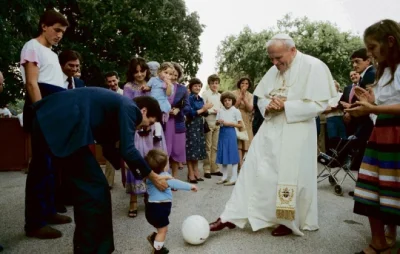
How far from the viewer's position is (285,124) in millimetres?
4078

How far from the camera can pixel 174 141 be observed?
254 inches

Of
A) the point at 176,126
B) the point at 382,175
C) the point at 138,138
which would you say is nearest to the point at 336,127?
the point at 176,126

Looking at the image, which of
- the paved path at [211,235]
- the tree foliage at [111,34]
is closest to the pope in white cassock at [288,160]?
the paved path at [211,235]

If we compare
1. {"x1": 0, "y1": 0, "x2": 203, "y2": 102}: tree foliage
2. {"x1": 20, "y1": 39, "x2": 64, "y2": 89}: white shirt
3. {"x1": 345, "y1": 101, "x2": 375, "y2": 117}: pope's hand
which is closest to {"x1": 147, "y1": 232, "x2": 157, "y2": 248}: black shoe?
{"x1": 20, "y1": 39, "x2": 64, "y2": 89}: white shirt

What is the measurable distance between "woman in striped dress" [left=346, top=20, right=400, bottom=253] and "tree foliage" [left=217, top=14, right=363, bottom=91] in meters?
33.5

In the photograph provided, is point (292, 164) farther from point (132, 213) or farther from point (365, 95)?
point (132, 213)

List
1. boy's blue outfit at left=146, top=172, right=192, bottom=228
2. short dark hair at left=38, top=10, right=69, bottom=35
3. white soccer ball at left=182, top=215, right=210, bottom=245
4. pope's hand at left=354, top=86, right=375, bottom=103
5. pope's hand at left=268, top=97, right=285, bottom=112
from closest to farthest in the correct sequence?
1. pope's hand at left=354, top=86, right=375, bottom=103
2. boy's blue outfit at left=146, top=172, right=192, bottom=228
3. white soccer ball at left=182, top=215, right=210, bottom=245
4. short dark hair at left=38, top=10, right=69, bottom=35
5. pope's hand at left=268, top=97, right=285, bottom=112

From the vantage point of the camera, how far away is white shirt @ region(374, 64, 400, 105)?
3.00m

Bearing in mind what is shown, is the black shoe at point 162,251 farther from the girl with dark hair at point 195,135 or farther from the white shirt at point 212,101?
the white shirt at point 212,101

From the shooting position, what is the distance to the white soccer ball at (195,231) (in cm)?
358

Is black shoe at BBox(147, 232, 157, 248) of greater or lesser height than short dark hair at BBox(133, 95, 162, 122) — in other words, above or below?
below

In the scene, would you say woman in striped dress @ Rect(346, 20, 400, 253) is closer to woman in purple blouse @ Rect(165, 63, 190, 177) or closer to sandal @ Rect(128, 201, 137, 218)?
sandal @ Rect(128, 201, 137, 218)

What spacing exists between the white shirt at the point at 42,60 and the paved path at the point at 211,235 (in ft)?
5.51

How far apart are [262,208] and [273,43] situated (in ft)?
5.86
